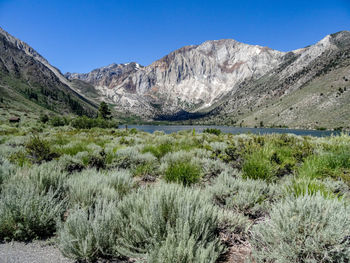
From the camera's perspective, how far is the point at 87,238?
2203 mm

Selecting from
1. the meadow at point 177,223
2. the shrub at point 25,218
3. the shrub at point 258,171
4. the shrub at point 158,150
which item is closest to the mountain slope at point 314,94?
the shrub at point 158,150

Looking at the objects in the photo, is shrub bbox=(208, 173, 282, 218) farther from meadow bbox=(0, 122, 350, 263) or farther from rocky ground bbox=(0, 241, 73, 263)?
rocky ground bbox=(0, 241, 73, 263)

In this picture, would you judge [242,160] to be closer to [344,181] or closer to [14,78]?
[344,181]

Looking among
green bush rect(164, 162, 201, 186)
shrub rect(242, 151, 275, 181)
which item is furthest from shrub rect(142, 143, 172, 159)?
shrub rect(242, 151, 275, 181)

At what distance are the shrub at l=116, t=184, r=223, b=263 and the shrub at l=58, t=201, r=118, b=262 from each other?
150 millimetres

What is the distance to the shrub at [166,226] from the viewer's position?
200 cm

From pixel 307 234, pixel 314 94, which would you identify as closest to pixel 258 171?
pixel 307 234

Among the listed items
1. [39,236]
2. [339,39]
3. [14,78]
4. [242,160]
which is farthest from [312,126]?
[14,78]

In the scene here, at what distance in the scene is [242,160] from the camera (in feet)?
22.9

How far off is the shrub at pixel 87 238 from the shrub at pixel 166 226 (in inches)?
5.9

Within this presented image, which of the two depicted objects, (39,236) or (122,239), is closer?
(122,239)

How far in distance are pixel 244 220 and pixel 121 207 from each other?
199 centimetres

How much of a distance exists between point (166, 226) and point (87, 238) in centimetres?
97

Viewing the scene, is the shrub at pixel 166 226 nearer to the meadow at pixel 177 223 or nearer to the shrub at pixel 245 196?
the meadow at pixel 177 223
